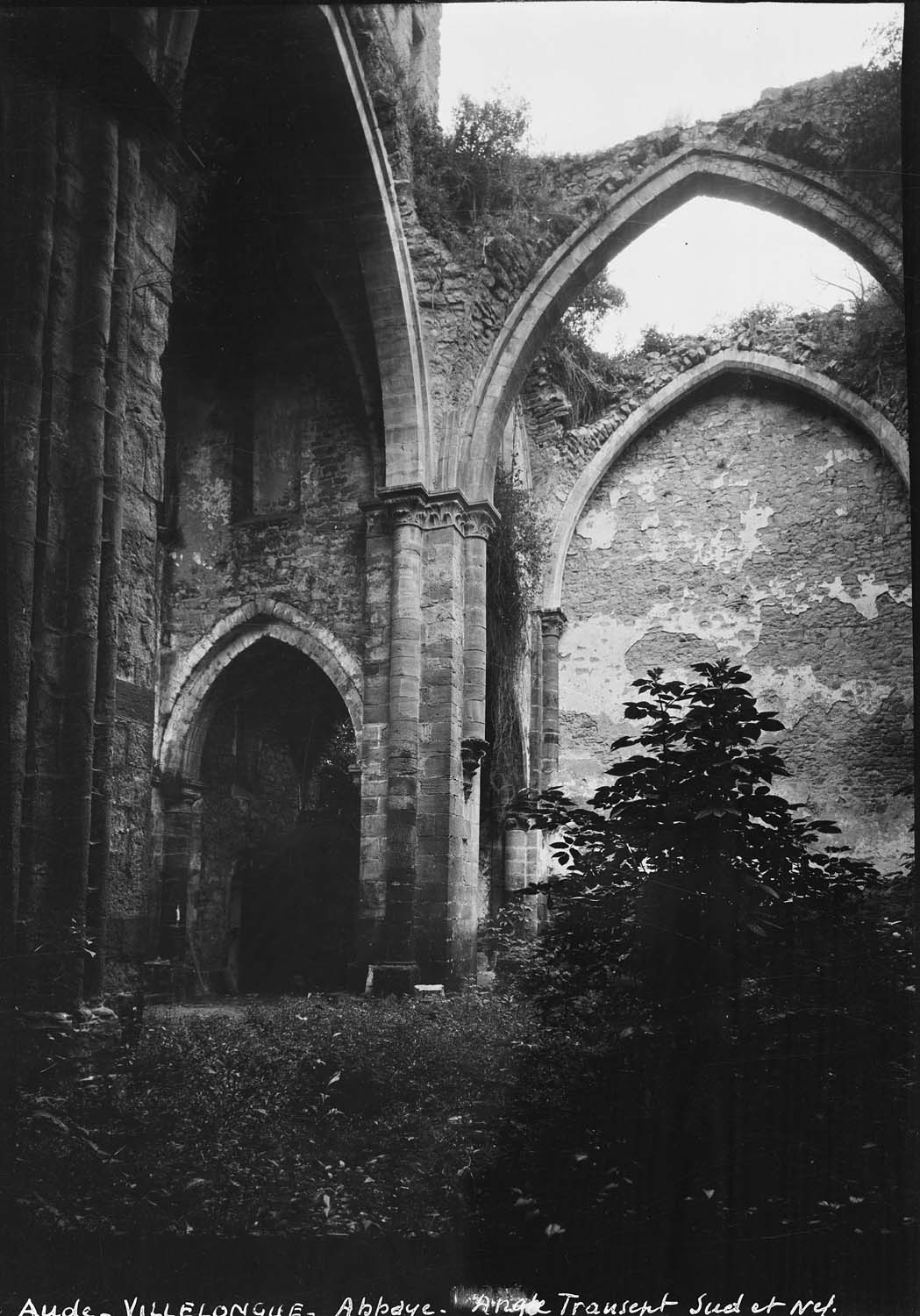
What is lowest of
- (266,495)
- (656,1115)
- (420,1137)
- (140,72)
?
Result: (420,1137)

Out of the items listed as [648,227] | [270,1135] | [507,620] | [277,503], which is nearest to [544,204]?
[648,227]

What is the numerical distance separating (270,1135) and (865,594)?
10.4 metres

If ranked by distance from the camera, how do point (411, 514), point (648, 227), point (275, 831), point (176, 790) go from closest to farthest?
point (411, 514) → point (648, 227) → point (176, 790) → point (275, 831)

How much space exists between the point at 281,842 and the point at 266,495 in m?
3.64

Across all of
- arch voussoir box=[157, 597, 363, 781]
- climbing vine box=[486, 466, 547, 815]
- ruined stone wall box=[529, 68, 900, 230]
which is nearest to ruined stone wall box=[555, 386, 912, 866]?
climbing vine box=[486, 466, 547, 815]

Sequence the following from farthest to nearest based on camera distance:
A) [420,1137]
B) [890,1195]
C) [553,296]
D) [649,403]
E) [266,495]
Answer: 1. [649,403]
2. [266,495]
3. [553,296]
4. [420,1137]
5. [890,1195]

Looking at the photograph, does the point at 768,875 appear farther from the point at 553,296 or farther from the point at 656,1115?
the point at 553,296

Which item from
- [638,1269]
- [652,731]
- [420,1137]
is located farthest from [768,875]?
[420,1137]

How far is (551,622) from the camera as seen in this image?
536 inches

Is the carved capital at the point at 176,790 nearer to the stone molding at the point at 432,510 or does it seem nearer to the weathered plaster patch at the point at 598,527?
the stone molding at the point at 432,510

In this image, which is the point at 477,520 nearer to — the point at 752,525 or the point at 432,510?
the point at 432,510

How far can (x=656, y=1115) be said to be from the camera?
11.8 feet

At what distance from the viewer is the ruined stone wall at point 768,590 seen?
12.5 m

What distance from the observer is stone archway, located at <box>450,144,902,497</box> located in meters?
10.1
